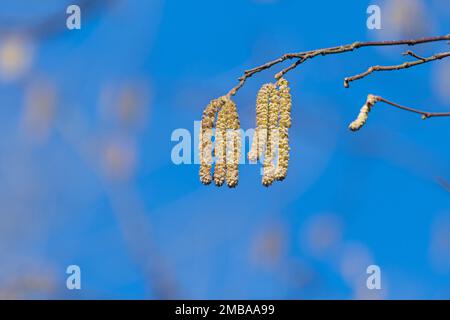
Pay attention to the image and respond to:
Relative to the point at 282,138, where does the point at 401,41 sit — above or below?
above

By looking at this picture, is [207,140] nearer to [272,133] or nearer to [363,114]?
[272,133]

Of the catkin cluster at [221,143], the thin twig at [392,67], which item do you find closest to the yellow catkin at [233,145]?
the catkin cluster at [221,143]

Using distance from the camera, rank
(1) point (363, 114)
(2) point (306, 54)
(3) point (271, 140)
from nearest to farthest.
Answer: (1) point (363, 114)
(3) point (271, 140)
(2) point (306, 54)

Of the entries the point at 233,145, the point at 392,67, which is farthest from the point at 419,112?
the point at 233,145

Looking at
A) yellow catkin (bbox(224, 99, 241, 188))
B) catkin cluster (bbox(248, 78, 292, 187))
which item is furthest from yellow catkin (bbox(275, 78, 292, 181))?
yellow catkin (bbox(224, 99, 241, 188))

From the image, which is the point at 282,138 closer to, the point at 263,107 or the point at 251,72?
the point at 263,107

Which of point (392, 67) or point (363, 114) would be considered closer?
point (363, 114)
